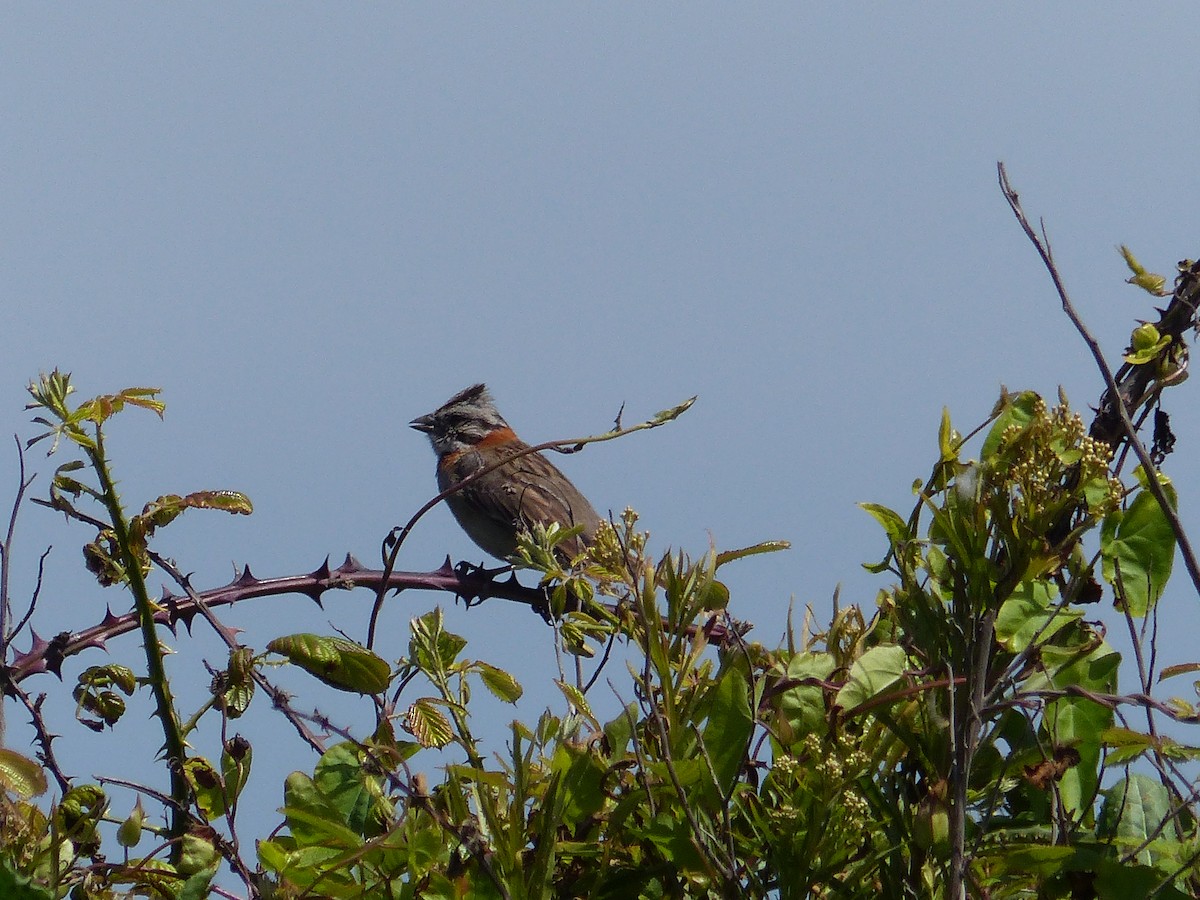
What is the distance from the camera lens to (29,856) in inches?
71.9

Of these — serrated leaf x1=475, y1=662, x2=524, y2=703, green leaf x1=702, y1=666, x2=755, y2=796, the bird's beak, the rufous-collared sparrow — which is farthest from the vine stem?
the bird's beak

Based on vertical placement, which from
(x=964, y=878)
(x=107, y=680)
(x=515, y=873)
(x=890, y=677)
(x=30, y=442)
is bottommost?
(x=964, y=878)

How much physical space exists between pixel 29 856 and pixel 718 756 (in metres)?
1.02

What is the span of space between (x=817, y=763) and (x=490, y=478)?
24.2 ft

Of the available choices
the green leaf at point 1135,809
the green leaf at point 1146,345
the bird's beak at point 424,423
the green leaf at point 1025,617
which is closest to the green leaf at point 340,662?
the green leaf at point 1025,617

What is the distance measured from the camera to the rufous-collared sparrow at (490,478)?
28.4 feet

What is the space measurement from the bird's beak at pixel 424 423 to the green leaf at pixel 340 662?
7784mm

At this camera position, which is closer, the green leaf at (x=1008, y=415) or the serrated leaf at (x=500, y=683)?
the green leaf at (x=1008, y=415)

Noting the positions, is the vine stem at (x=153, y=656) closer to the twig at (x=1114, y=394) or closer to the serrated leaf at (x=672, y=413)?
the serrated leaf at (x=672, y=413)

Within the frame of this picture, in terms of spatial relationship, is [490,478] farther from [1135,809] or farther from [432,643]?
[1135,809]

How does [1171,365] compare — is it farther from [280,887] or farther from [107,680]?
[107,680]

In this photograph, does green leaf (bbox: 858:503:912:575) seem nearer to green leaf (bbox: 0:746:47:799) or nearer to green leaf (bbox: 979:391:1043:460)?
green leaf (bbox: 979:391:1043:460)

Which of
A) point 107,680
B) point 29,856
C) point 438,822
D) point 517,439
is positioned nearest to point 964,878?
point 438,822

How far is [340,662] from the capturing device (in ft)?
6.91
